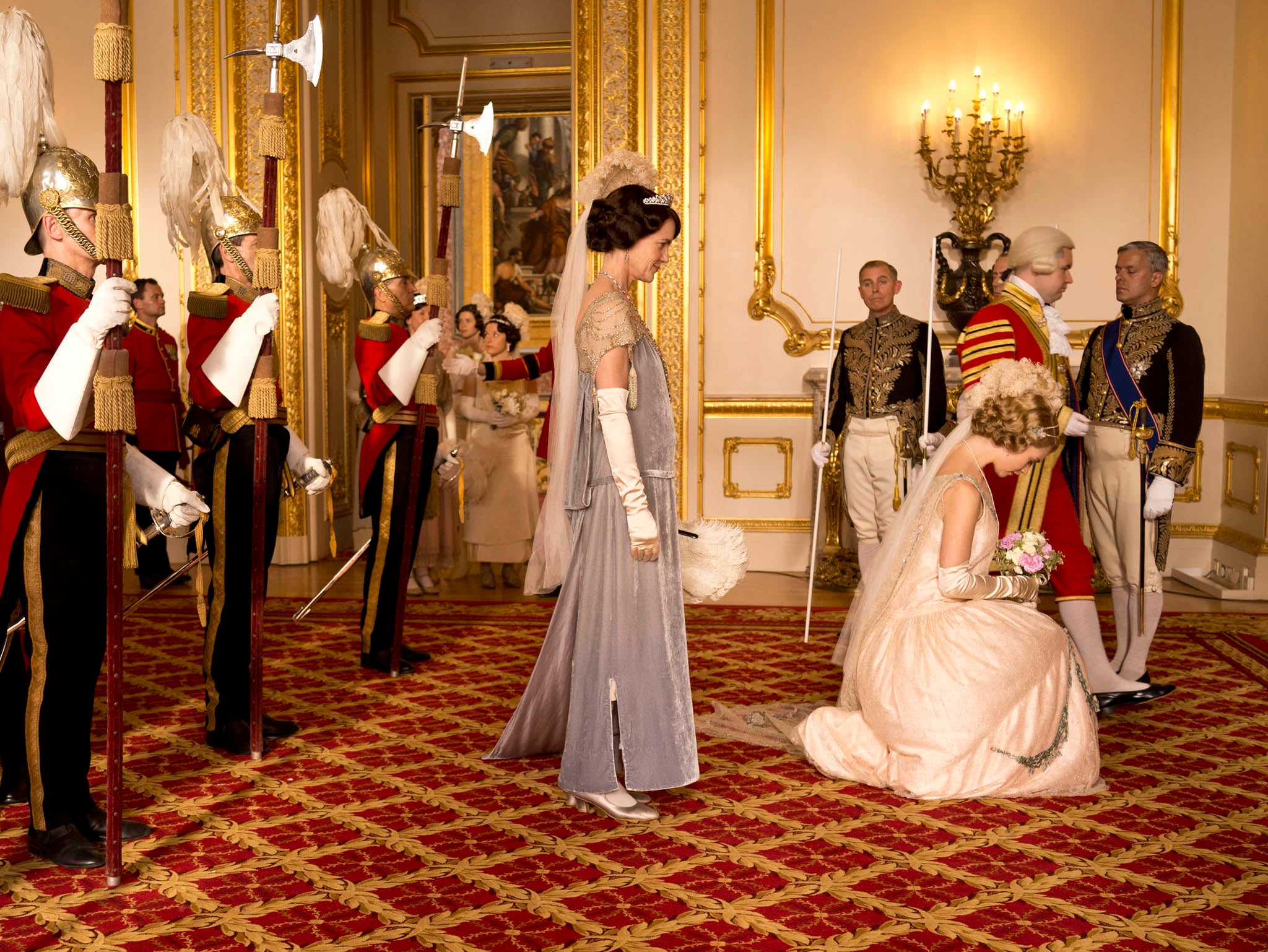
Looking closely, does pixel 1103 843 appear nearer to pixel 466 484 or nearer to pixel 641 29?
pixel 466 484

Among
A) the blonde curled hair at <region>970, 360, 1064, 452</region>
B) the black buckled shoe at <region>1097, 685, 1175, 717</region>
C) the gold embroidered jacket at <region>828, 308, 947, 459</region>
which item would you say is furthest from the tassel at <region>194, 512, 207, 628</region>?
the black buckled shoe at <region>1097, 685, 1175, 717</region>

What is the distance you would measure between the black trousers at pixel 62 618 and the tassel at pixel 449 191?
207 cm

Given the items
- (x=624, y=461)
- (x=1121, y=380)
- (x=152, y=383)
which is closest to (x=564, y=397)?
(x=624, y=461)

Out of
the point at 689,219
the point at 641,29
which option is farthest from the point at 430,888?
the point at 641,29

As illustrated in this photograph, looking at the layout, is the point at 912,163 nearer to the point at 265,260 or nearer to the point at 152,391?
the point at 152,391

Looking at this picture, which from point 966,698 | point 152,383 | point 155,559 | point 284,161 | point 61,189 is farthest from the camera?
point 284,161

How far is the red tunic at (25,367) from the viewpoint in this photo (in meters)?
2.93

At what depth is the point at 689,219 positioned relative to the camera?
7840mm

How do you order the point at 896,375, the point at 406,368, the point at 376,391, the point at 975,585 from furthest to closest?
1. the point at 896,375
2. the point at 376,391
3. the point at 406,368
4. the point at 975,585

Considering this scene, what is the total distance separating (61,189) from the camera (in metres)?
2.98

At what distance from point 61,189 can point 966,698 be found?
9.04 ft

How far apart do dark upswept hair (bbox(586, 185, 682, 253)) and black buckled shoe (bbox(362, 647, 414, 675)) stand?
2351 mm

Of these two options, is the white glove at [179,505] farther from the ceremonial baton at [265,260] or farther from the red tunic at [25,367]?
the ceremonial baton at [265,260]

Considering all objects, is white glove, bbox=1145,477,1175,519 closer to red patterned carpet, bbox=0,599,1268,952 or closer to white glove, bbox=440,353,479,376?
red patterned carpet, bbox=0,599,1268,952
